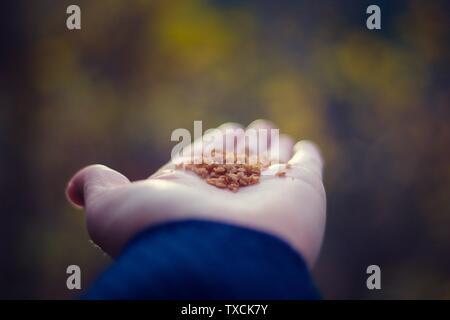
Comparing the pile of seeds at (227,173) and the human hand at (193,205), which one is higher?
the pile of seeds at (227,173)

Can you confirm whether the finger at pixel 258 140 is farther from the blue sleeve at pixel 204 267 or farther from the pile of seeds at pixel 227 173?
the blue sleeve at pixel 204 267

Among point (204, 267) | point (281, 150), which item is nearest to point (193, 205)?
point (204, 267)

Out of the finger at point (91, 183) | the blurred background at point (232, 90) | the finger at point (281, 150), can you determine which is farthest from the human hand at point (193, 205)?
the blurred background at point (232, 90)

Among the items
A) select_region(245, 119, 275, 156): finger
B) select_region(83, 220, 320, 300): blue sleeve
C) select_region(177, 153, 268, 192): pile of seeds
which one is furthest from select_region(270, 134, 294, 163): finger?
select_region(83, 220, 320, 300): blue sleeve

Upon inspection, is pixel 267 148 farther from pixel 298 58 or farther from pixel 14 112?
pixel 14 112

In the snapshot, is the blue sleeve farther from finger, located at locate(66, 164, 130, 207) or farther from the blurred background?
the blurred background

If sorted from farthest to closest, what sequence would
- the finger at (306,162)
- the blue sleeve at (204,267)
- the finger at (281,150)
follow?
1. the finger at (281,150)
2. the finger at (306,162)
3. the blue sleeve at (204,267)
